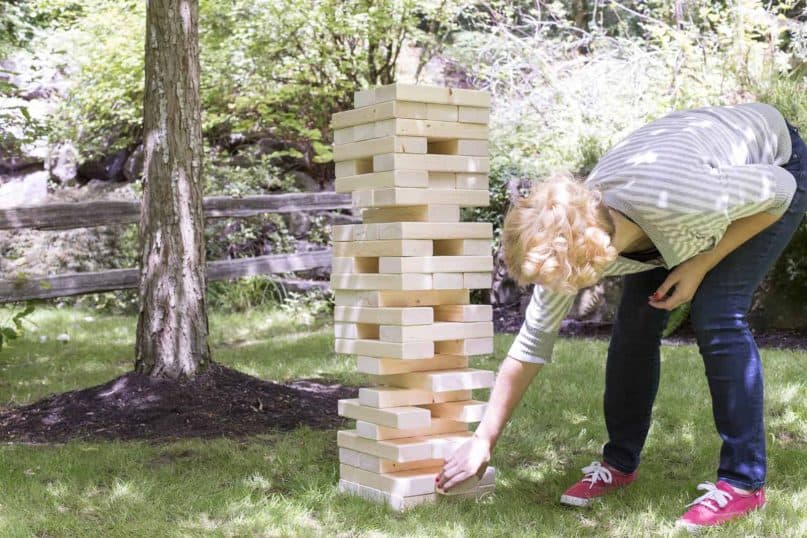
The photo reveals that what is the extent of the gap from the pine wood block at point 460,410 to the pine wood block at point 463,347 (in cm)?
17

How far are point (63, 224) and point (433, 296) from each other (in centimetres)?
422

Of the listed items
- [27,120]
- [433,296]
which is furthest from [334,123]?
[27,120]

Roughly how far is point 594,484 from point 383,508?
0.69 metres

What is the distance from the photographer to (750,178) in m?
2.54

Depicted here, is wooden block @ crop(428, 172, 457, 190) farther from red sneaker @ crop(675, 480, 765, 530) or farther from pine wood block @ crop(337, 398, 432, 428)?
red sneaker @ crop(675, 480, 765, 530)

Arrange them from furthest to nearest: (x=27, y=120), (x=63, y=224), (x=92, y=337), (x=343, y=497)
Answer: (x=92, y=337) < (x=63, y=224) < (x=27, y=120) < (x=343, y=497)

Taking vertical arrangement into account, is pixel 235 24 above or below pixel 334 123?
above

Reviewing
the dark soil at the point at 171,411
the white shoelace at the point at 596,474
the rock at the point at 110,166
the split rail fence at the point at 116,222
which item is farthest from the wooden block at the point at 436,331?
the rock at the point at 110,166

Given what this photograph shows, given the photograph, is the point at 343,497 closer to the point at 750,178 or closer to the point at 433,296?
the point at 433,296

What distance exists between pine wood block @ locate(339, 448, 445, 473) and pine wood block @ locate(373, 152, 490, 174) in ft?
3.12

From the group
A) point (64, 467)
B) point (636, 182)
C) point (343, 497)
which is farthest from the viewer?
point (64, 467)

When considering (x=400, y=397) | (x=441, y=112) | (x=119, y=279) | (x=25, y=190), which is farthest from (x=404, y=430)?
(x=25, y=190)

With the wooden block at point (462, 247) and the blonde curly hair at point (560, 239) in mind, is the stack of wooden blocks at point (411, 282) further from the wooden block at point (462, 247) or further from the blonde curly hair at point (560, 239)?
the blonde curly hair at point (560, 239)

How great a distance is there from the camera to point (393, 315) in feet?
9.97
